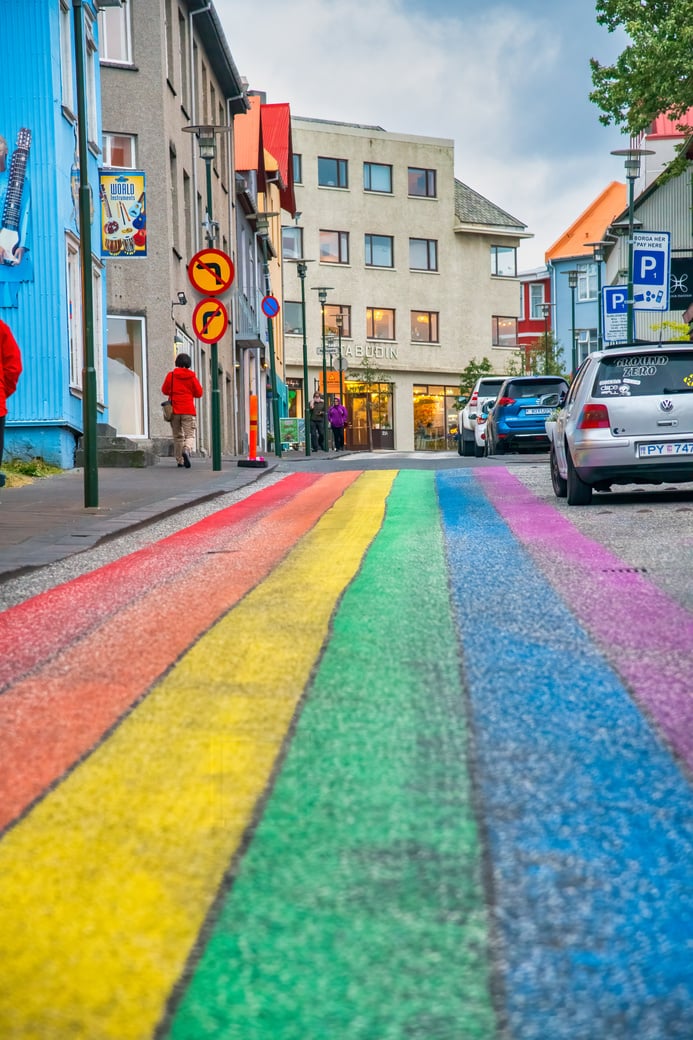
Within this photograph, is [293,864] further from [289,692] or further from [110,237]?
[110,237]

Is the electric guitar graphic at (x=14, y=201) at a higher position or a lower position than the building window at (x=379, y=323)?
lower

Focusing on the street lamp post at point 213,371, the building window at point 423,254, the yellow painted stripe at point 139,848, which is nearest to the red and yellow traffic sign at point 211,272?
the street lamp post at point 213,371

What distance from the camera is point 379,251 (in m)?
75.8

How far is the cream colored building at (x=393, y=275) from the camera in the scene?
7419cm

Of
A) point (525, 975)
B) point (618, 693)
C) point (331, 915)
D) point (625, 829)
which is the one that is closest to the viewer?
point (525, 975)

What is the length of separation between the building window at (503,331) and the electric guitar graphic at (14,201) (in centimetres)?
5811

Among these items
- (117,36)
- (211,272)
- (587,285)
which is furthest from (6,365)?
(587,285)

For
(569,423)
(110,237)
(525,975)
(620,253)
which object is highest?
(620,253)

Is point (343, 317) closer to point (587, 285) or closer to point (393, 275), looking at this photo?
point (393, 275)

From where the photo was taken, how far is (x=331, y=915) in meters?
2.82

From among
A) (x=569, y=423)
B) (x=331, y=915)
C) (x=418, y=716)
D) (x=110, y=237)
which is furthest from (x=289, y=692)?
(x=110, y=237)

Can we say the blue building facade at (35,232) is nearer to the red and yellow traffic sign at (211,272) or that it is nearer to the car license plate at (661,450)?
the red and yellow traffic sign at (211,272)

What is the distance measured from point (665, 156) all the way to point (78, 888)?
7508 centimetres

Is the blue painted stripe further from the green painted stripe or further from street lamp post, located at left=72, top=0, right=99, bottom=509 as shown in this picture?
street lamp post, located at left=72, top=0, right=99, bottom=509
